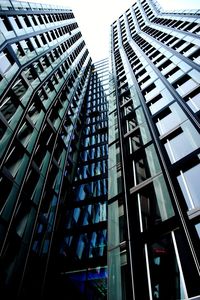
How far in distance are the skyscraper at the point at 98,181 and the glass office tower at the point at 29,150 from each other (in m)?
0.09

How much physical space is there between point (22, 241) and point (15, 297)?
10.6 ft

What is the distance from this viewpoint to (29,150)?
61.5 ft

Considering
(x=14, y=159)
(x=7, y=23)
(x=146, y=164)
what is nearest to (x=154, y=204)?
(x=146, y=164)

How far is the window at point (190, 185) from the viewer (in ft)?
30.8

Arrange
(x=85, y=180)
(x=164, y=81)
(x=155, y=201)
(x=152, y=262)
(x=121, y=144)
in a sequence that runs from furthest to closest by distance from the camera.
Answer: (x=85, y=180) < (x=164, y=81) < (x=121, y=144) < (x=155, y=201) < (x=152, y=262)

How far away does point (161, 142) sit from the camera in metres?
14.2

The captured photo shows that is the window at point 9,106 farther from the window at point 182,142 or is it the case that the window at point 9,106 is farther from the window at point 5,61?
the window at point 182,142

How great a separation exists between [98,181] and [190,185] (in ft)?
51.3

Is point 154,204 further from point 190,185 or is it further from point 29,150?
point 29,150

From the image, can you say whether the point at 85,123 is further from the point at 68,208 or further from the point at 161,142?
the point at 161,142

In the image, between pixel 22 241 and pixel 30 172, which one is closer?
pixel 22 241

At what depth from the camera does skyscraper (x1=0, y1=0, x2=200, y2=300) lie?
9.29 metres

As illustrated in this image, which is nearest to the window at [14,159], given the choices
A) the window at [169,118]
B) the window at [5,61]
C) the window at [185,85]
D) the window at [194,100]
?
the window at [5,61]

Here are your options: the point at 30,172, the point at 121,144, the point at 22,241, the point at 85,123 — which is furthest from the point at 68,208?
the point at 85,123
